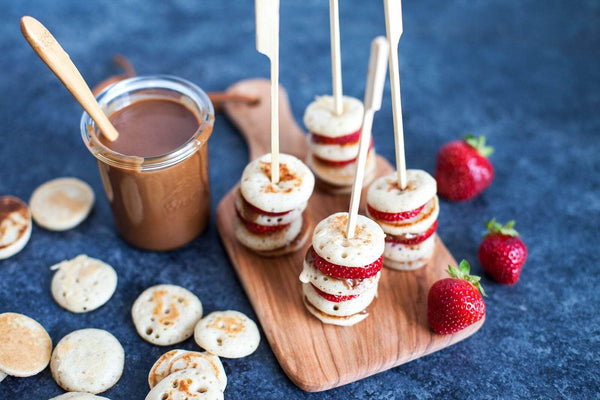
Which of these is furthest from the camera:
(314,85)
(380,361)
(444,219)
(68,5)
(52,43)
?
(68,5)

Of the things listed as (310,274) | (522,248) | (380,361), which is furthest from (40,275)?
(522,248)

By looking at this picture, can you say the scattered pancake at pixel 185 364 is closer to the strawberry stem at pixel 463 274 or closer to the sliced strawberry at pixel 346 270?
the sliced strawberry at pixel 346 270

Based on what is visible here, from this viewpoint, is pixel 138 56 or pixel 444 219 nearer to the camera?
pixel 444 219

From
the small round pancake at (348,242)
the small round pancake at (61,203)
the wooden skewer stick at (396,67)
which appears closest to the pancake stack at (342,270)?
the small round pancake at (348,242)

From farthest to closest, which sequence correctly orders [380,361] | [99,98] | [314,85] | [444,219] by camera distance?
[314,85]
[444,219]
[99,98]
[380,361]

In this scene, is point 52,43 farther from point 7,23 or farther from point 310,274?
point 7,23

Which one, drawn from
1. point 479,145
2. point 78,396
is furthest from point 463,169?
point 78,396

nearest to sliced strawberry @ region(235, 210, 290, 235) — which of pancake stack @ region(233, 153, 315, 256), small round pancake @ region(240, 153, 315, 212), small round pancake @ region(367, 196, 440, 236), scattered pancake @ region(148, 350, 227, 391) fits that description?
pancake stack @ region(233, 153, 315, 256)
